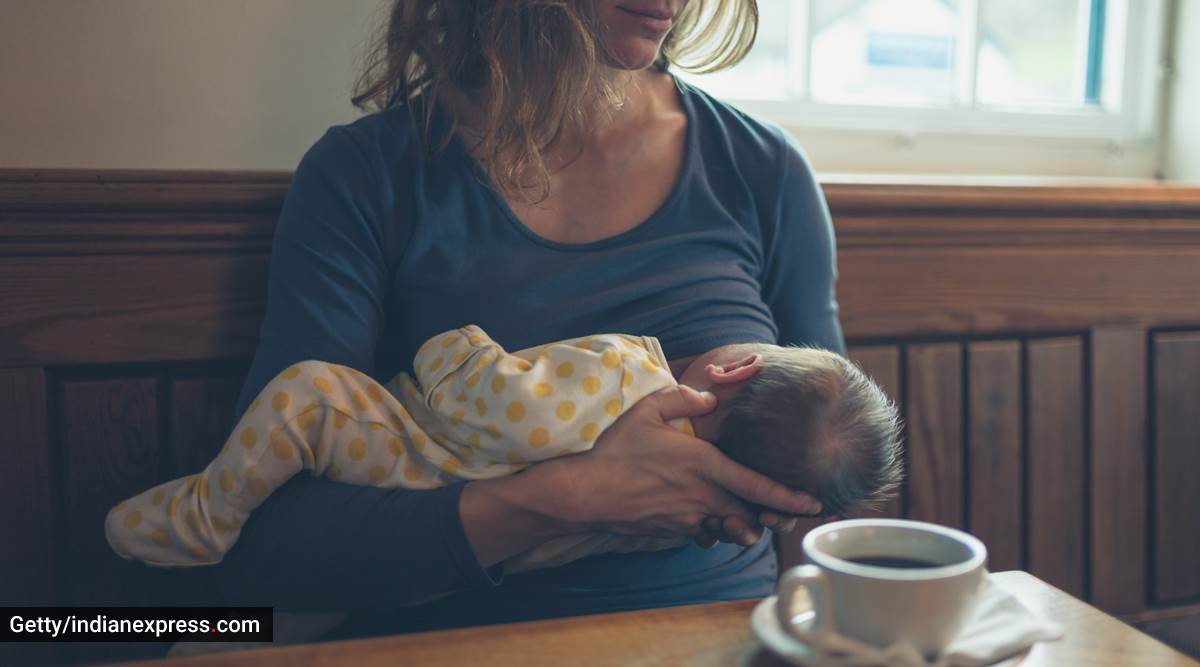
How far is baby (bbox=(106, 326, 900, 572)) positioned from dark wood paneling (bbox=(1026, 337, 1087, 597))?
0.72m

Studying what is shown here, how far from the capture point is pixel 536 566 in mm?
984

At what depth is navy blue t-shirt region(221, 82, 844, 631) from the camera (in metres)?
0.90

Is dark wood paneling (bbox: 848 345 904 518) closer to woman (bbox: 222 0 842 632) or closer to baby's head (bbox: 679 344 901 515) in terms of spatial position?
woman (bbox: 222 0 842 632)

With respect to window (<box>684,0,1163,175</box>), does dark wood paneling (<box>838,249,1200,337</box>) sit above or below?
below

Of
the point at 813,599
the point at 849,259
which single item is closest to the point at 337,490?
the point at 813,599

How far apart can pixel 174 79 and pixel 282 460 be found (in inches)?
24.2

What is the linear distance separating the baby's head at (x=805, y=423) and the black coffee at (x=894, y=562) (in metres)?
0.26

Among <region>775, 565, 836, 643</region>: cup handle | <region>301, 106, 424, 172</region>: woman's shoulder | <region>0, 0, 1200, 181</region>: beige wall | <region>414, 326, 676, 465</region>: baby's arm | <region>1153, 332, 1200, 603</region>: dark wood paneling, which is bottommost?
<region>1153, 332, 1200, 603</region>: dark wood paneling

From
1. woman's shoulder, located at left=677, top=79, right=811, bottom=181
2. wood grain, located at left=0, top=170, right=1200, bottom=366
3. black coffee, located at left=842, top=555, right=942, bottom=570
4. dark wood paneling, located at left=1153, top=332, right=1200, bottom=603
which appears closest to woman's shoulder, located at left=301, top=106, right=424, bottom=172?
wood grain, located at left=0, top=170, right=1200, bottom=366

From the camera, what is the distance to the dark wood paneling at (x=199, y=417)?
1189mm

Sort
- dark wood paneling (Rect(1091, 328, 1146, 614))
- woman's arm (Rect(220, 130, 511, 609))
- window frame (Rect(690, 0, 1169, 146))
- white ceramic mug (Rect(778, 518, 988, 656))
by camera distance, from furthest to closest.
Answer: window frame (Rect(690, 0, 1169, 146))
dark wood paneling (Rect(1091, 328, 1146, 614))
woman's arm (Rect(220, 130, 511, 609))
white ceramic mug (Rect(778, 518, 988, 656))

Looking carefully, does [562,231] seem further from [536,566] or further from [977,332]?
[977,332]

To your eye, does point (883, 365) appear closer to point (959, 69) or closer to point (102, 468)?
point (959, 69)

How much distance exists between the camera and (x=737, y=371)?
943 mm
